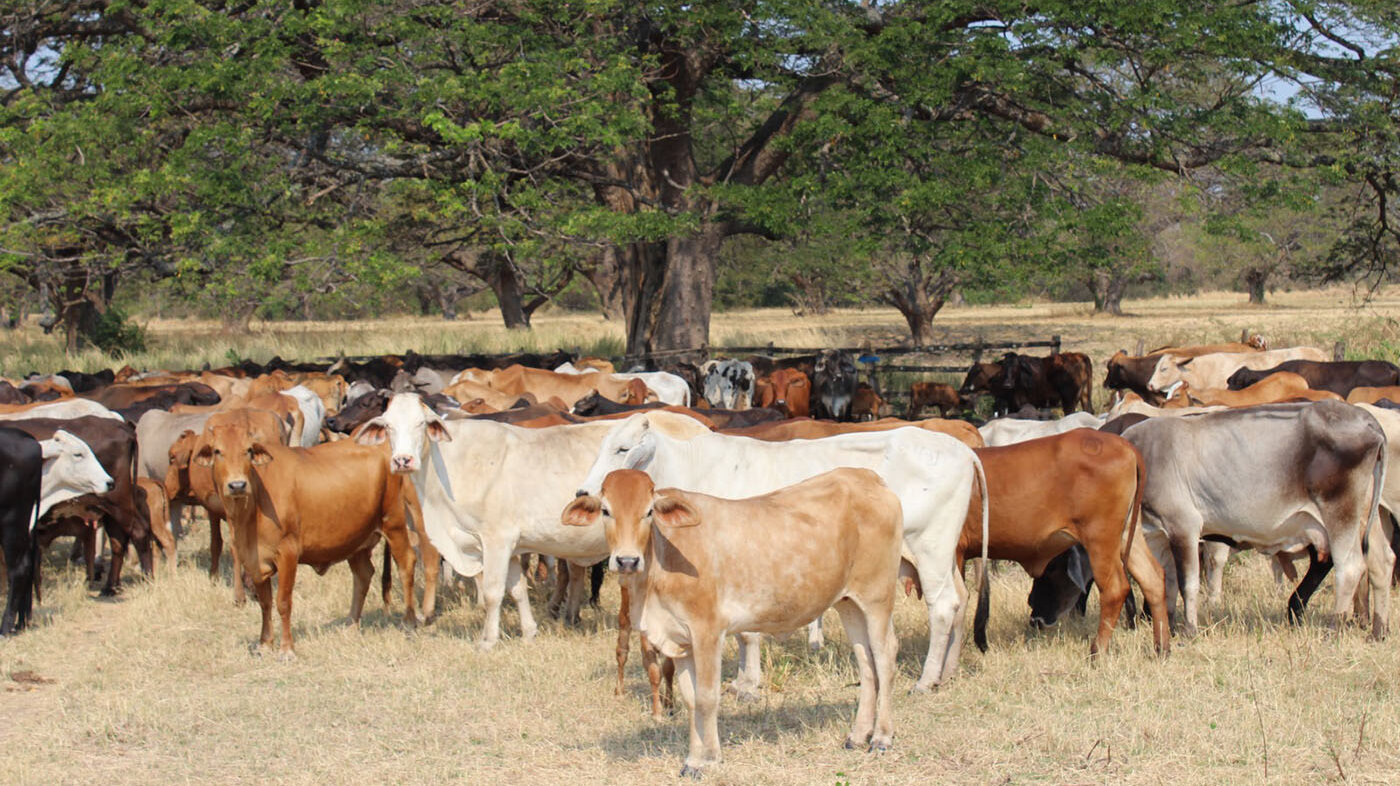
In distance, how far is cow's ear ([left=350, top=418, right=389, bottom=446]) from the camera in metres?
9.30

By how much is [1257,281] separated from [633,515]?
5877 centimetres

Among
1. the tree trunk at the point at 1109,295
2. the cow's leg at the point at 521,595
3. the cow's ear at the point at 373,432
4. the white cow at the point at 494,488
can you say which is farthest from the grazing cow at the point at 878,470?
the tree trunk at the point at 1109,295

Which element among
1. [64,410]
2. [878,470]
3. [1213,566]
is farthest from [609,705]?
[64,410]

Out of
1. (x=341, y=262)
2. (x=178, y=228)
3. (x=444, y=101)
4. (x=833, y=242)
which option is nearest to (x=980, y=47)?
(x=833, y=242)

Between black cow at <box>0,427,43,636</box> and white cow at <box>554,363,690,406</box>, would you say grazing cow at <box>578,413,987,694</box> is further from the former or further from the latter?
white cow at <box>554,363,690,406</box>

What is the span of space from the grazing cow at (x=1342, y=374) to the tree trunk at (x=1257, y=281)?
43374 mm

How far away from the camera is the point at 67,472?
11078mm

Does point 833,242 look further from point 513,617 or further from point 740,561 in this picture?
point 740,561

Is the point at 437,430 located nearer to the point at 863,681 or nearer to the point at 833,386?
the point at 863,681

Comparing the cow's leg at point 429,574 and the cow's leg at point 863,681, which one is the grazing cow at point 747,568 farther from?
the cow's leg at point 429,574

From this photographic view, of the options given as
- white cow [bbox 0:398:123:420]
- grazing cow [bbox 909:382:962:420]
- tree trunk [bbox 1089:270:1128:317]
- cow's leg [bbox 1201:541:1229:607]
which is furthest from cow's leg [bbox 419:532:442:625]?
tree trunk [bbox 1089:270:1128:317]

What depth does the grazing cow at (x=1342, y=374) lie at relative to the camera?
16.7 m

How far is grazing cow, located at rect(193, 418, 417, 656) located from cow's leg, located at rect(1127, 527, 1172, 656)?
210 inches

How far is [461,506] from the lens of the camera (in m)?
9.48
